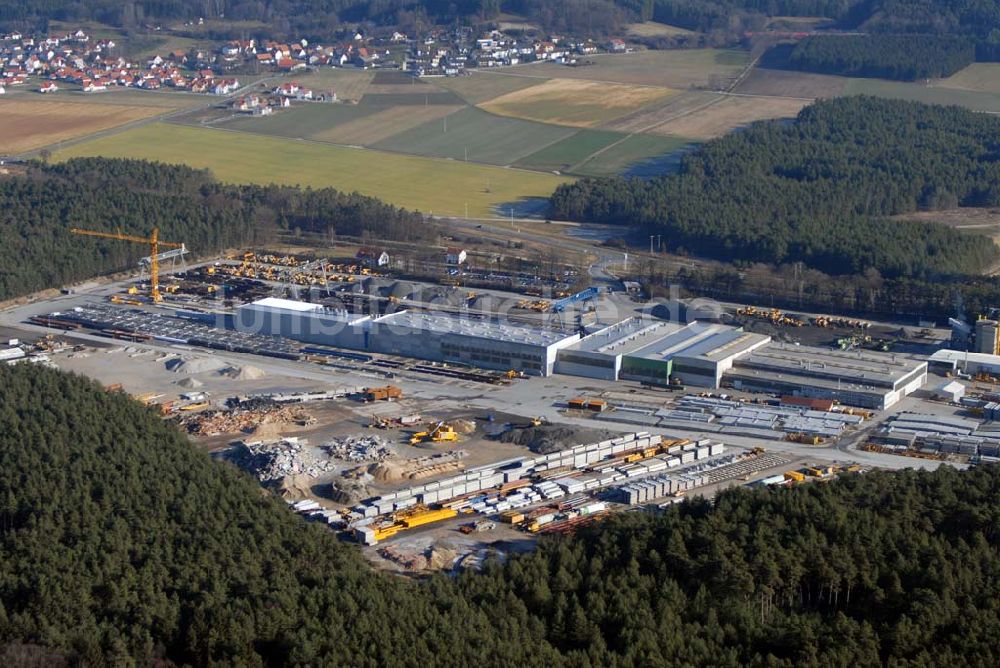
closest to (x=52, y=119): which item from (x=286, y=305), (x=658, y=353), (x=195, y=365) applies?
(x=286, y=305)

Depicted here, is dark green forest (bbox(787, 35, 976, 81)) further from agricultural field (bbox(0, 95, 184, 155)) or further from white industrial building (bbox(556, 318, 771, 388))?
white industrial building (bbox(556, 318, 771, 388))

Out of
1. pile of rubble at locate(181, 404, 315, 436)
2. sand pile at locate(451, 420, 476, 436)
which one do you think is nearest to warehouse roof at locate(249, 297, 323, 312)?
pile of rubble at locate(181, 404, 315, 436)

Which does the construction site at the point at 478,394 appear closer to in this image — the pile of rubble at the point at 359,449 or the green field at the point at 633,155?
the pile of rubble at the point at 359,449

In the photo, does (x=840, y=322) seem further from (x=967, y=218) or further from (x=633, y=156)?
(x=633, y=156)

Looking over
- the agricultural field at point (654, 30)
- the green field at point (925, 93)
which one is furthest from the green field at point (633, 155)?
the agricultural field at point (654, 30)

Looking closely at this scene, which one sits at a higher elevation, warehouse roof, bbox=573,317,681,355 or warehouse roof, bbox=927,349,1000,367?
warehouse roof, bbox=927,349,1000,367

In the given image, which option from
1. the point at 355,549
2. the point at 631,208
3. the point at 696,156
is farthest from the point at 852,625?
the point at 696,156

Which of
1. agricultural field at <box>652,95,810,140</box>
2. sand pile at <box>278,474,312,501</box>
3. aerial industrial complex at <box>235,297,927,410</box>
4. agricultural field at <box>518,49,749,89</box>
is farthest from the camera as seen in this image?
agricultural field at <box>518,49,749,89</box>
